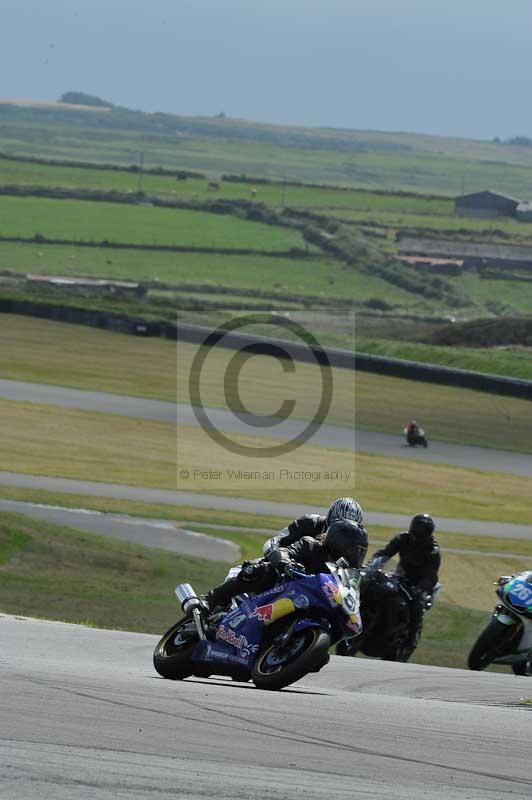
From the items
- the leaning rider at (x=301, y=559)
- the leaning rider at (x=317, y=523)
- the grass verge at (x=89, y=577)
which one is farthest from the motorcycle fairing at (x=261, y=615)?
the grass verge at (x=89, y=577)

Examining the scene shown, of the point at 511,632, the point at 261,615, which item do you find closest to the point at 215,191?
the point at 511,632

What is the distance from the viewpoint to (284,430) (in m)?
41.7

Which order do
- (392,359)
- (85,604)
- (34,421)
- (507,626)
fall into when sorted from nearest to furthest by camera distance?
(507,626) → (85,604) → (34,421) → (392,359)

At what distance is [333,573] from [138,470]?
1000 inches

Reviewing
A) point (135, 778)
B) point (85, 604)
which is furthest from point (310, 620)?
point (85, 604)

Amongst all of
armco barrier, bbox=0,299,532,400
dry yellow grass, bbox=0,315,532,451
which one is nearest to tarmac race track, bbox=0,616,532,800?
dry yellow grass, bbox=0,315,532,451

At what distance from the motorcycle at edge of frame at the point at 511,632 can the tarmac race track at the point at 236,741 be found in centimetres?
255

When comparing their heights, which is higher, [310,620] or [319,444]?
[310,620]

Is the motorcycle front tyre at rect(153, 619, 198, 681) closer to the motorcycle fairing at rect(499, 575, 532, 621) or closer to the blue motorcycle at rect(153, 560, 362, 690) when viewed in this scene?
the blue motorcycle at rect(153, 560, 362, 690)

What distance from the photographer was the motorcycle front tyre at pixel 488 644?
41.9 ft

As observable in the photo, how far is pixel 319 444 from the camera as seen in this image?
130ft

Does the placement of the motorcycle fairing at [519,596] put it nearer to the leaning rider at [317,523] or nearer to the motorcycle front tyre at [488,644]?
the motorcycle front tyre at [488,644]

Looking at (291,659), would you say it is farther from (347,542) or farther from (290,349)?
(290,349)

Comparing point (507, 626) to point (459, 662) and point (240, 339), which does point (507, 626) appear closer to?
point (459, 662)
